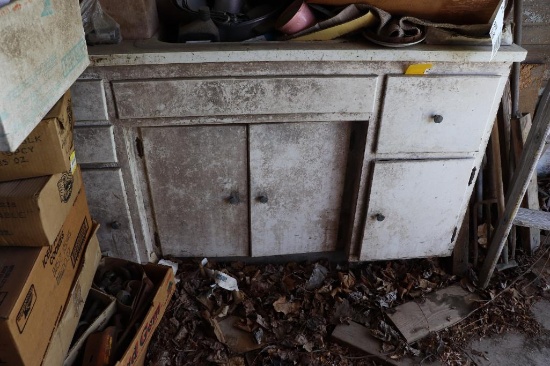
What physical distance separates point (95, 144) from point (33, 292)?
0.78m

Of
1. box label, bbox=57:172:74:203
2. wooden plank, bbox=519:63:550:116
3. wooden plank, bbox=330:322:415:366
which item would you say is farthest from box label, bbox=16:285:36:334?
wooden plank, bbox=519:63:550:116

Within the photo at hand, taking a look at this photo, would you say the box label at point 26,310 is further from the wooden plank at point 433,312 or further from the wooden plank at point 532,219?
the wooden plank at point 532,219

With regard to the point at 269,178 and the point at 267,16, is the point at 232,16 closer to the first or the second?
the point at 267,16

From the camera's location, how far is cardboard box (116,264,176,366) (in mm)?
1854

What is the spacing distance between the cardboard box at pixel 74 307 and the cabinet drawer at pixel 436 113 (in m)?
1.48

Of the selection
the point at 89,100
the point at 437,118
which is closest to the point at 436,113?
the point at 437,118

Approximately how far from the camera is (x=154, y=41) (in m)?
1.99

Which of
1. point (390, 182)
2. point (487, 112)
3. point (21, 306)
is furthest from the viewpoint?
point (390, 182)

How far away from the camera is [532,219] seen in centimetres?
233

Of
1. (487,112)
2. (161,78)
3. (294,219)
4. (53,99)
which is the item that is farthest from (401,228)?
(53,99)

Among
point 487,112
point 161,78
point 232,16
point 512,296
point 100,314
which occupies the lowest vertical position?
point 512,296

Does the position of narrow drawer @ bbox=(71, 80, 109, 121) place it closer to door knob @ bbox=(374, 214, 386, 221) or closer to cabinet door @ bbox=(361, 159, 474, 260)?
cabinet door @ bbox=(361, 159, 474, 260)

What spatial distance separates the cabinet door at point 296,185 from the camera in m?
2.18

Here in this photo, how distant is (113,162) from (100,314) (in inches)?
27.8
